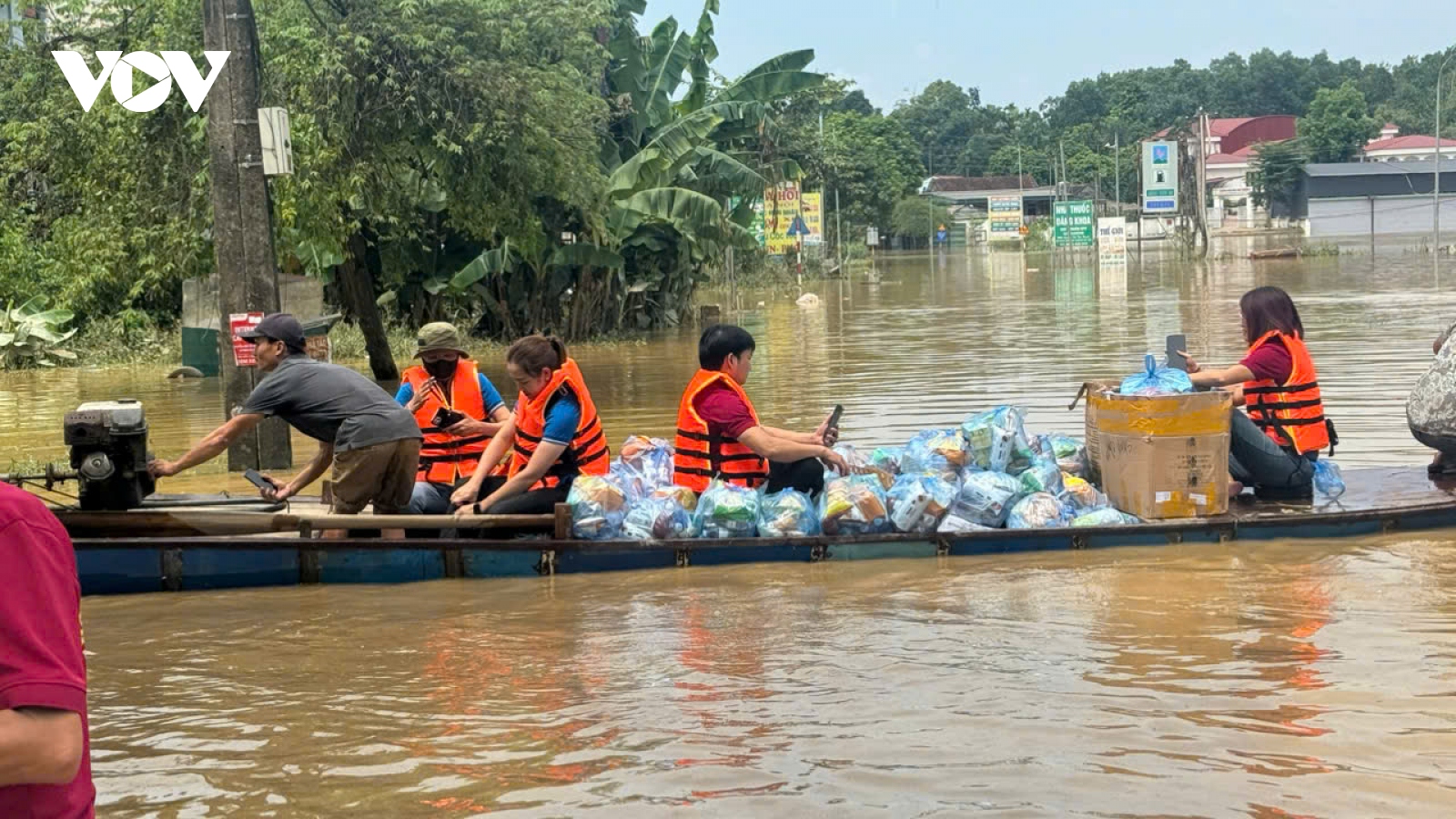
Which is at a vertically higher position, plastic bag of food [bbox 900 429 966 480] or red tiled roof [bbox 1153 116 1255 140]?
red tiled roof [bbox 1153 116 1255 140]

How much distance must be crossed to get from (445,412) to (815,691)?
3.91m

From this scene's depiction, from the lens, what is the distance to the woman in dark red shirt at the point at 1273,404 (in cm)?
994

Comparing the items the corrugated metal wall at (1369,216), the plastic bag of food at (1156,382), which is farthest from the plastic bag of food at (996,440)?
the corrugated metal wall at (1369,216)

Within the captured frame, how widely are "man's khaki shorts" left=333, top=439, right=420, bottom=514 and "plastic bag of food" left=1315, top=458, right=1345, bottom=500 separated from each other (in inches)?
221

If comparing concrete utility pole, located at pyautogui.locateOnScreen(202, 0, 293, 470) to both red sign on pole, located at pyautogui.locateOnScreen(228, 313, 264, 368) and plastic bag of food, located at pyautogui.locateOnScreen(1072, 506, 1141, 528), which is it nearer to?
red sign on pole, located at pyautogui.locateOnScreen(228, 313, 264, 368)

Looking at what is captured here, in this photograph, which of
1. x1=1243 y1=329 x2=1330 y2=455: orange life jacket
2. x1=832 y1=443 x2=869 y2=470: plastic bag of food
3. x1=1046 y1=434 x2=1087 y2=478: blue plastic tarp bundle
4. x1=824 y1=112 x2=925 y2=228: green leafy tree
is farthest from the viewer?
x1=824 y1=112 x2=925 y2=228: green leafy tree

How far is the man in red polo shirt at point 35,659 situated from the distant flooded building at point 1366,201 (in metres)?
96.5

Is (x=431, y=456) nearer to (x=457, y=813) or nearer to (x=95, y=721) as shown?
(x=95, y=721)

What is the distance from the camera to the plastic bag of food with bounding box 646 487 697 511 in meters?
9.45

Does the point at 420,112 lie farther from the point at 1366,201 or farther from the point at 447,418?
the point at 1366,201

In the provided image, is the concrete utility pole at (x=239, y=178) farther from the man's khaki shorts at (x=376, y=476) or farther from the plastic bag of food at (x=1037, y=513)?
the plastic bag of food at (x=1037, y=513)

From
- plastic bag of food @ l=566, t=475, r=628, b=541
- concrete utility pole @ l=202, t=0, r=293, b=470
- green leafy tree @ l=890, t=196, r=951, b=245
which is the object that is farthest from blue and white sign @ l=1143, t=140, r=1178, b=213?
plastic bag of food @ l=566, t=475, r=628, b=541

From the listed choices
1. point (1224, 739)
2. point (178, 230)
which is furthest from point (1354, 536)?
point (178, 230)

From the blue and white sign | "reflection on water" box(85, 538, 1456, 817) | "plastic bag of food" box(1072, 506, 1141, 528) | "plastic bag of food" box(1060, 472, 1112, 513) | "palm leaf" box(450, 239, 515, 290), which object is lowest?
"reflection on water" box(85, 538, 1456, 817)
